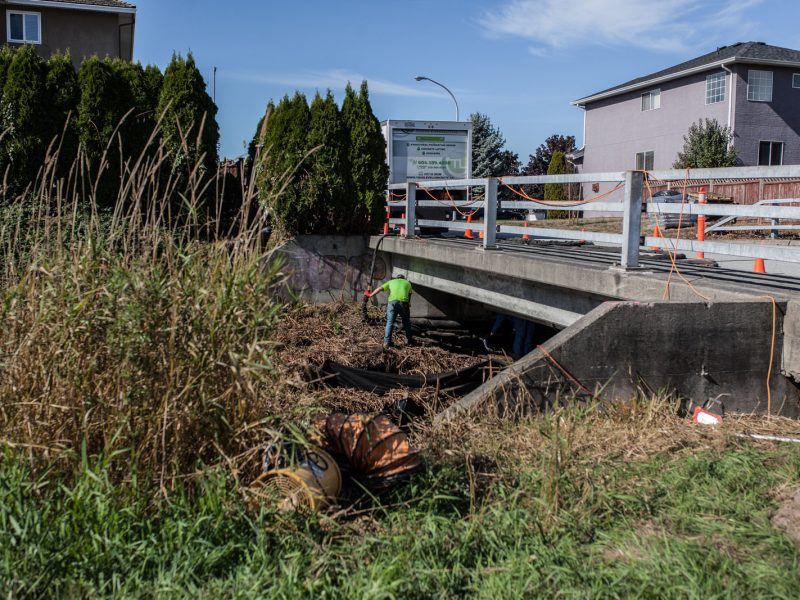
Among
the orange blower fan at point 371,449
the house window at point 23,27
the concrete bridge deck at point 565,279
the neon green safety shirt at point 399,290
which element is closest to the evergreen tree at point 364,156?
the concrete bridge deck at point 565,279

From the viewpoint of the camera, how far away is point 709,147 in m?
33.9

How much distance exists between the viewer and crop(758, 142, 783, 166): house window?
35.9m

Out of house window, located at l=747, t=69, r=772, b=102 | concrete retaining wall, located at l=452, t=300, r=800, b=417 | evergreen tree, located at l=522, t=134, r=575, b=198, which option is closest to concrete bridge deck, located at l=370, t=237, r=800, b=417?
concrete retaining wall, located at l=452, t=300, r=800, b=417

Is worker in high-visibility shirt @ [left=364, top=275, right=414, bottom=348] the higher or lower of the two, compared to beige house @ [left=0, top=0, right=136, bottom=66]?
lower

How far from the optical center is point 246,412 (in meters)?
4.21

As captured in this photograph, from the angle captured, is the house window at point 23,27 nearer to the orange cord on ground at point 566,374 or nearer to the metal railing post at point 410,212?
the metal railing post at point 410,212

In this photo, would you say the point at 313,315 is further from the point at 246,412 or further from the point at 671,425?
the point at 246,412

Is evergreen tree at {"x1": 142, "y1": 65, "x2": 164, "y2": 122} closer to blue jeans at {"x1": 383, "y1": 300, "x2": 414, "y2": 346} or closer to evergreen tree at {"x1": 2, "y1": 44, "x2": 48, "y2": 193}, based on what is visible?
evergreen tree at {"x1": 2, "y1": 44, "x2": 48, "y2": 193}

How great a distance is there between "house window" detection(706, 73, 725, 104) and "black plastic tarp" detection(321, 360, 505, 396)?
104 ft

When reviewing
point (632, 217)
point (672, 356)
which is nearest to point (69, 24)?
point (632, 217)

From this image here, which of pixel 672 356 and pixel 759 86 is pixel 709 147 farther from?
pixel 672 356

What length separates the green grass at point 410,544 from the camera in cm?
331

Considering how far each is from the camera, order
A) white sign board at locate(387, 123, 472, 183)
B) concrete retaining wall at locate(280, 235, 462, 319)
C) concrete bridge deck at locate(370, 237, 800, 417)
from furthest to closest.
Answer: white sign board at locate(387, 123, 472, 183) → concrete retaining wall at locate(280, 235, 462, 319) → concrete bridge deck at locate(370, 237, 800, 417)

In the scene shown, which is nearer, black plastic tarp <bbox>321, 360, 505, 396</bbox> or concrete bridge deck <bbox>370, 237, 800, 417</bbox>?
concrete bridge deck <bbox>370, 237, 800, 417</bbox>
